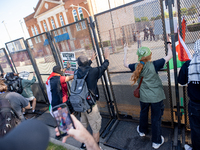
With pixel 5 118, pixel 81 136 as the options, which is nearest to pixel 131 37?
pixel 81 136

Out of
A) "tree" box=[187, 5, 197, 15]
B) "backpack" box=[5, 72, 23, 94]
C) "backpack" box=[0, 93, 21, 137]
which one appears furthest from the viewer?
"backpack" box=[5, 72, 23, 94]

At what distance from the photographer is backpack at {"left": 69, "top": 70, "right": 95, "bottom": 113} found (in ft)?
8.38

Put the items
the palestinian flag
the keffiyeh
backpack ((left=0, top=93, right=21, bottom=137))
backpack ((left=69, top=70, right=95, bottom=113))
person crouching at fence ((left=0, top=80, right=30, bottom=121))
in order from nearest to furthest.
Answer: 1. the keffiyeh
2. the palestinian flag
3. backpack ((left=0, top=93, right=21, bottom=137))
4. backpack ((left=69, top=70, right=95, bottom=113))
5. person crouching at fence ((left=0, top=80, right=30, bottom=121))

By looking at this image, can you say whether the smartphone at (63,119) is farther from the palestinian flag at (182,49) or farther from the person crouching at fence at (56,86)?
the palestinian flag at (182,49)

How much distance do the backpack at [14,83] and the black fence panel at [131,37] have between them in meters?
3.49

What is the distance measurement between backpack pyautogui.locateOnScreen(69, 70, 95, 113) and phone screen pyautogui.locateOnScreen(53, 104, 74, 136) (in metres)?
1.11

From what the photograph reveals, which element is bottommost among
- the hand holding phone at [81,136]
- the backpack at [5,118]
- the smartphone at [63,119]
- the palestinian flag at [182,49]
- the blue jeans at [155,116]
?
the blue jeans at [155,116]

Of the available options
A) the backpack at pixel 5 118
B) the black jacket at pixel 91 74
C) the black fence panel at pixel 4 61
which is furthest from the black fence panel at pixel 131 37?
the black fence panel at pixel 4 61

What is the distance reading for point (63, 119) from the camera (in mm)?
1365

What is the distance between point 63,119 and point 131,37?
6.71 feet

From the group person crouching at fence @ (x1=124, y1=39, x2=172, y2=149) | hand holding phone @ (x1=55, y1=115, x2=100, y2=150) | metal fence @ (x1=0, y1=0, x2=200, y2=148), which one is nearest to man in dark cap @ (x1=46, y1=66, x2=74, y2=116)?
metal fence @ (x1=0, y1=0, x2=200, y2=148)

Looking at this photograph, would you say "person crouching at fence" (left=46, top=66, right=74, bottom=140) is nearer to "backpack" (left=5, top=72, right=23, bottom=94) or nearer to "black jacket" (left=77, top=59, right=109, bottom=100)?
"black jacket" (left=77, top=59, right=109, bottom=100)

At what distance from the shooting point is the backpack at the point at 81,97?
2.55m

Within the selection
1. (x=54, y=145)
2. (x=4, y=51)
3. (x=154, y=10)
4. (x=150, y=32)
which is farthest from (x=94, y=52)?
(x=4, y=51)
